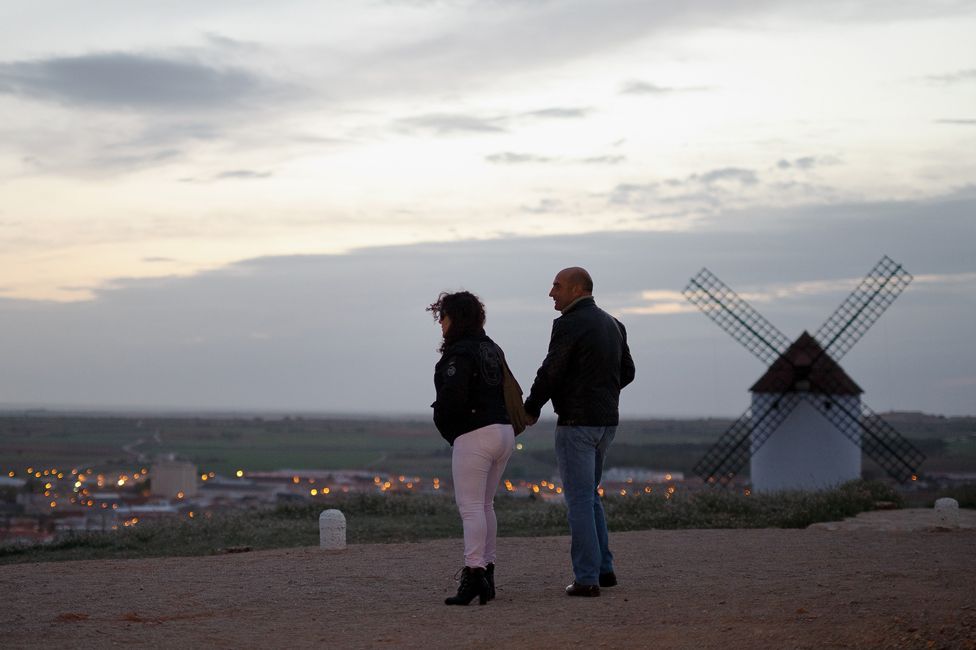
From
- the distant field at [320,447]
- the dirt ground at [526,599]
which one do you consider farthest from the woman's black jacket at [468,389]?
the distant field at [320,447]

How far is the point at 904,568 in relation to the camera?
889 cm

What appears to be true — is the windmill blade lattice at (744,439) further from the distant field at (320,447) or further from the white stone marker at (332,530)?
the white stone marker at (332,530)

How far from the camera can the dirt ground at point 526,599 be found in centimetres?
639

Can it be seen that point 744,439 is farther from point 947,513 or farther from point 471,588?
point 471,588

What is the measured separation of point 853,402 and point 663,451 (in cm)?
6153

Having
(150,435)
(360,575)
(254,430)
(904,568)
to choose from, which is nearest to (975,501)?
(904,568)

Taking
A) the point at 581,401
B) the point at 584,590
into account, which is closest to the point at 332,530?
the point at 584,590

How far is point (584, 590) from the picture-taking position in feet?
25.8

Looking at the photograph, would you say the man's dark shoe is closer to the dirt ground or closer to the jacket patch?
the dirt ground

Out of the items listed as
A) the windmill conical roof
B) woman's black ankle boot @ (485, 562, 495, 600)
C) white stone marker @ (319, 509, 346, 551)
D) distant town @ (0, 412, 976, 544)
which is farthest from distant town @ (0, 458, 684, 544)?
woman's black ankle boot @ (485, 562, 495, 600)

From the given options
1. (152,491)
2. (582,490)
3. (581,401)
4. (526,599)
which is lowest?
(152,491)

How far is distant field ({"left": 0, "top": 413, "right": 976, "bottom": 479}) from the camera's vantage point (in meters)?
55.9

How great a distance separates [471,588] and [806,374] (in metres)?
20.6

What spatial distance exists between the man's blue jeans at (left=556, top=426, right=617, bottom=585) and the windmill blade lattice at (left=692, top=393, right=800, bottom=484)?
63.2 ft
